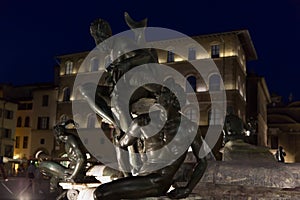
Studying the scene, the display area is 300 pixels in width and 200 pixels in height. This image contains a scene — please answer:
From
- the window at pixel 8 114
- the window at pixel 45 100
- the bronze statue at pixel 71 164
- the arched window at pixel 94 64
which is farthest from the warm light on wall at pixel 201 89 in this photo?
the bronze statue at pixel 71 164

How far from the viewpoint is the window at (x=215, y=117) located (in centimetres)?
3814

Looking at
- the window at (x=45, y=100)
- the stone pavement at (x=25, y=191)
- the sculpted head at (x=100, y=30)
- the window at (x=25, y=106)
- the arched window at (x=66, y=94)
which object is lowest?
the stone pavement at (x=25, y=191)

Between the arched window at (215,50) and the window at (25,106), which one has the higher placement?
the arched window at (215,50)

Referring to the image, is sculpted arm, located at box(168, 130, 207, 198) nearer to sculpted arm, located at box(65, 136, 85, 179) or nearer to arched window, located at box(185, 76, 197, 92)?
sculpted arm, located at box(65, 136, 85, 179)

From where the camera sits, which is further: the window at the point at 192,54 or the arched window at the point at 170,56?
the arched window at the point at 170,56

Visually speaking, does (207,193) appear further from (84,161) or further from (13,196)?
(13,196)

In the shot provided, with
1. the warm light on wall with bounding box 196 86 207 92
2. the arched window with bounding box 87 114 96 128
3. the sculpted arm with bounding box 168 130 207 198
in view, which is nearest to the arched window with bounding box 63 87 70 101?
the arched window with bounding box 87 114 96 128

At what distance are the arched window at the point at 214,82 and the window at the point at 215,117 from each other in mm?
2132

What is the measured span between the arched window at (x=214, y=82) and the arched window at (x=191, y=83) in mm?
1673

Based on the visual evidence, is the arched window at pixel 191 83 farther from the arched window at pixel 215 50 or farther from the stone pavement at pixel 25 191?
the stone pavement at pixel 25 191

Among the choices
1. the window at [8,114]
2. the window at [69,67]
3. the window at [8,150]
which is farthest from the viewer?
the window at [69,67]

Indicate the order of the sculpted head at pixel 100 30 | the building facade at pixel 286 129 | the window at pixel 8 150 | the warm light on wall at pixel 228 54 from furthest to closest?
Answer: the building facade at pixel 286 129, the window at pixel 8 150, the warm light on wall at pixel 228 54, the sculpted head at pixel 100 30

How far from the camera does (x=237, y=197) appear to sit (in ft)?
19.6

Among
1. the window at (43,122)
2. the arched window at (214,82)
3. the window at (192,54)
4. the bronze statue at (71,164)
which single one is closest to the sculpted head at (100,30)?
the bronze statue at (71,164)
